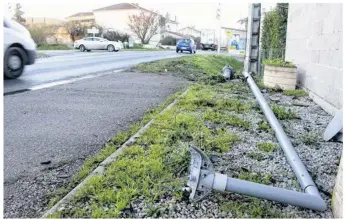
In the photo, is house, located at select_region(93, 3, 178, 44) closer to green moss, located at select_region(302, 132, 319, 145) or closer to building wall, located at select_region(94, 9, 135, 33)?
building wall, located at select_region(94, 9, 135, 33)

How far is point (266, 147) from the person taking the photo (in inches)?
124

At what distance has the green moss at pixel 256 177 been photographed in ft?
7.97

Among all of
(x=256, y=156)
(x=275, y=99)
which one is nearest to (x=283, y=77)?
(x=275, y=99)

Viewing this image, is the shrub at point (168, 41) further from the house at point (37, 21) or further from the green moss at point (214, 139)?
the green moss at point (214, 139)

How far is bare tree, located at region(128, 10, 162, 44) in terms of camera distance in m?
46.1

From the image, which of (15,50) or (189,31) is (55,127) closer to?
(15,50)

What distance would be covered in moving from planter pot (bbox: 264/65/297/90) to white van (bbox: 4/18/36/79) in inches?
202

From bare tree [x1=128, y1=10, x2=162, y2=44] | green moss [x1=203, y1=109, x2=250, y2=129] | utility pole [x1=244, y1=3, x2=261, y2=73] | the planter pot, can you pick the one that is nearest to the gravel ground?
green moss [x1=203, y1=109, x2=250, y2=129]

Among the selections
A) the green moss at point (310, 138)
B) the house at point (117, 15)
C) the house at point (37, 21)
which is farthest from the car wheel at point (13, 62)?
the house at point (117, 15)

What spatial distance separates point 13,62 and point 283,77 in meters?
5.54

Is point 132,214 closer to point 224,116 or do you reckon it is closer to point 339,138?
point 339,138

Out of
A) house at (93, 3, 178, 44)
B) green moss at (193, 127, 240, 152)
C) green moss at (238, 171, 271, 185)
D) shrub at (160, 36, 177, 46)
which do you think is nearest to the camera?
green moss at (238, 171, 271, 185)

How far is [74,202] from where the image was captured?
6.88ft

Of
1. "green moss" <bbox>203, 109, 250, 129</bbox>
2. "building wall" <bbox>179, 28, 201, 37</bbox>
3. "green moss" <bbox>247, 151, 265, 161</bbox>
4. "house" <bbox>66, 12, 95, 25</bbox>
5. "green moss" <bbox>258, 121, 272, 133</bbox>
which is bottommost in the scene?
"green moss" <bbox>247, 151, 265, 161</bbox>
